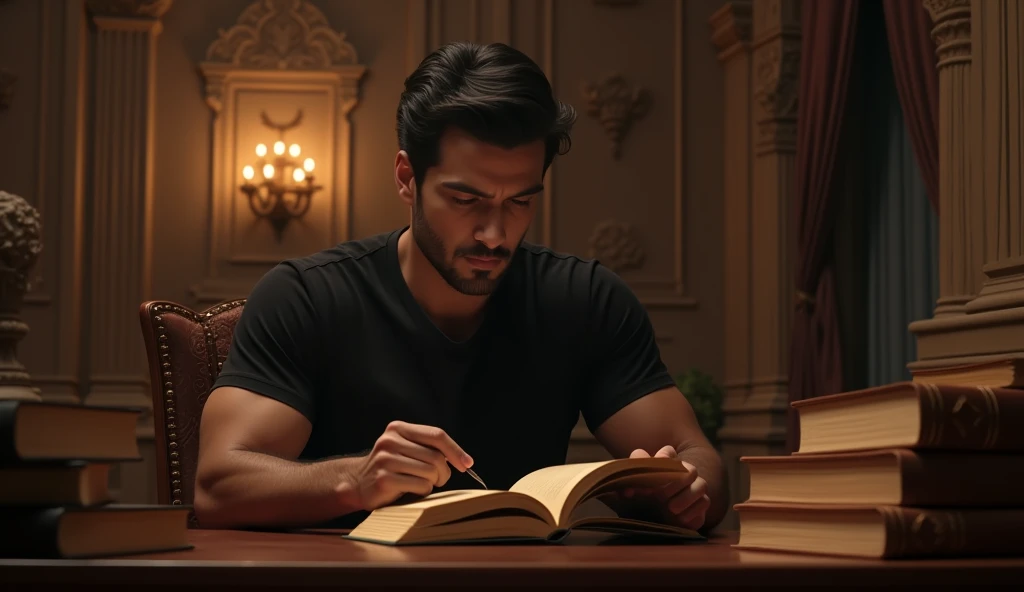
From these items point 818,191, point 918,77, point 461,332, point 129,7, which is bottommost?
point 461,332

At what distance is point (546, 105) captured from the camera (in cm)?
215

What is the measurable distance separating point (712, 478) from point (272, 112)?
493 cm

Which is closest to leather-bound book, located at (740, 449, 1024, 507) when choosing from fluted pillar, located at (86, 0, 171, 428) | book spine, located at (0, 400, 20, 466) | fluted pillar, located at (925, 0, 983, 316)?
book spine, located at (0, 400, 20, 466)

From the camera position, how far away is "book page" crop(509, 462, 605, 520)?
1.44m

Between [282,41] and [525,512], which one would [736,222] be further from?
[525,512]

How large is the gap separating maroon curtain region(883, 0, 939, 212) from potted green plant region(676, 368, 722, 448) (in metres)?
1.80

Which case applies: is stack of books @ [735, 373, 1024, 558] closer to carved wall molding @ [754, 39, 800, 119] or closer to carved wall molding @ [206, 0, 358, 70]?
carved wall molding @ [754, 39, 800, 119]

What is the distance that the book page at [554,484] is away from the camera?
4.74 ft

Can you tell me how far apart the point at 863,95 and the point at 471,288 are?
157 inches

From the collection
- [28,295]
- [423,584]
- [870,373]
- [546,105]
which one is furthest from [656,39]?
[423,584]

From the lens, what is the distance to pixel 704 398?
20.5ft

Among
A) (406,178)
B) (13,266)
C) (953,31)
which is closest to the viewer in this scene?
(406,178)

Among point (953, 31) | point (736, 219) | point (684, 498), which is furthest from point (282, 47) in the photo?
point (684, 498)

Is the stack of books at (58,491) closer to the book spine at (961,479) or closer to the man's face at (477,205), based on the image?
the book spine at (961,479)
